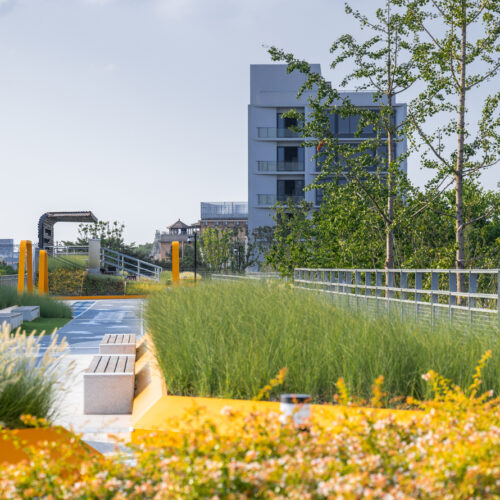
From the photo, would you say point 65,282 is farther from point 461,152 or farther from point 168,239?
point 168,239

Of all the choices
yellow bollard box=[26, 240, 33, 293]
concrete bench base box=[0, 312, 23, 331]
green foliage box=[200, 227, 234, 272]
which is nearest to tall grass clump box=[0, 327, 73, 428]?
concrete bench base box=[0, 312, 23, 331]

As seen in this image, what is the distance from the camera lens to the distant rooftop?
7081 centimetres

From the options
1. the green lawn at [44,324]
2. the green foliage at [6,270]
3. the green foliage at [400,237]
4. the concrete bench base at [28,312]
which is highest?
the green foliage at [400,237]

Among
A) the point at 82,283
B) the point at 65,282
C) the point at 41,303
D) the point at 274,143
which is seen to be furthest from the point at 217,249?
the point at 41,303

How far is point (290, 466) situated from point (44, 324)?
15.3 m

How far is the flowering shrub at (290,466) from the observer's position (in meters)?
3.08

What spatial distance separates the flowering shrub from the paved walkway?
0.34 meters

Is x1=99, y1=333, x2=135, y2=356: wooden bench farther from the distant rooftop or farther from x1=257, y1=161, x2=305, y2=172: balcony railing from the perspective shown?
the distant rooftop

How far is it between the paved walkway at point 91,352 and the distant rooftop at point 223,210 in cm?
4378

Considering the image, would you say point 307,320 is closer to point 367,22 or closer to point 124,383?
point 124,383

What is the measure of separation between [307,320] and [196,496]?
4.43 metres

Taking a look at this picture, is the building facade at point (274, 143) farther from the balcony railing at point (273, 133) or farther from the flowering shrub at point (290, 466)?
the flowering shrub at point (290, 466)

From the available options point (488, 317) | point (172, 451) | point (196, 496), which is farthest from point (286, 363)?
point (488, 317)

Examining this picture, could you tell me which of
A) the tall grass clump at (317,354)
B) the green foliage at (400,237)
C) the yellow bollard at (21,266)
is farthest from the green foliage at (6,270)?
the tall grass clump at (317,354)
